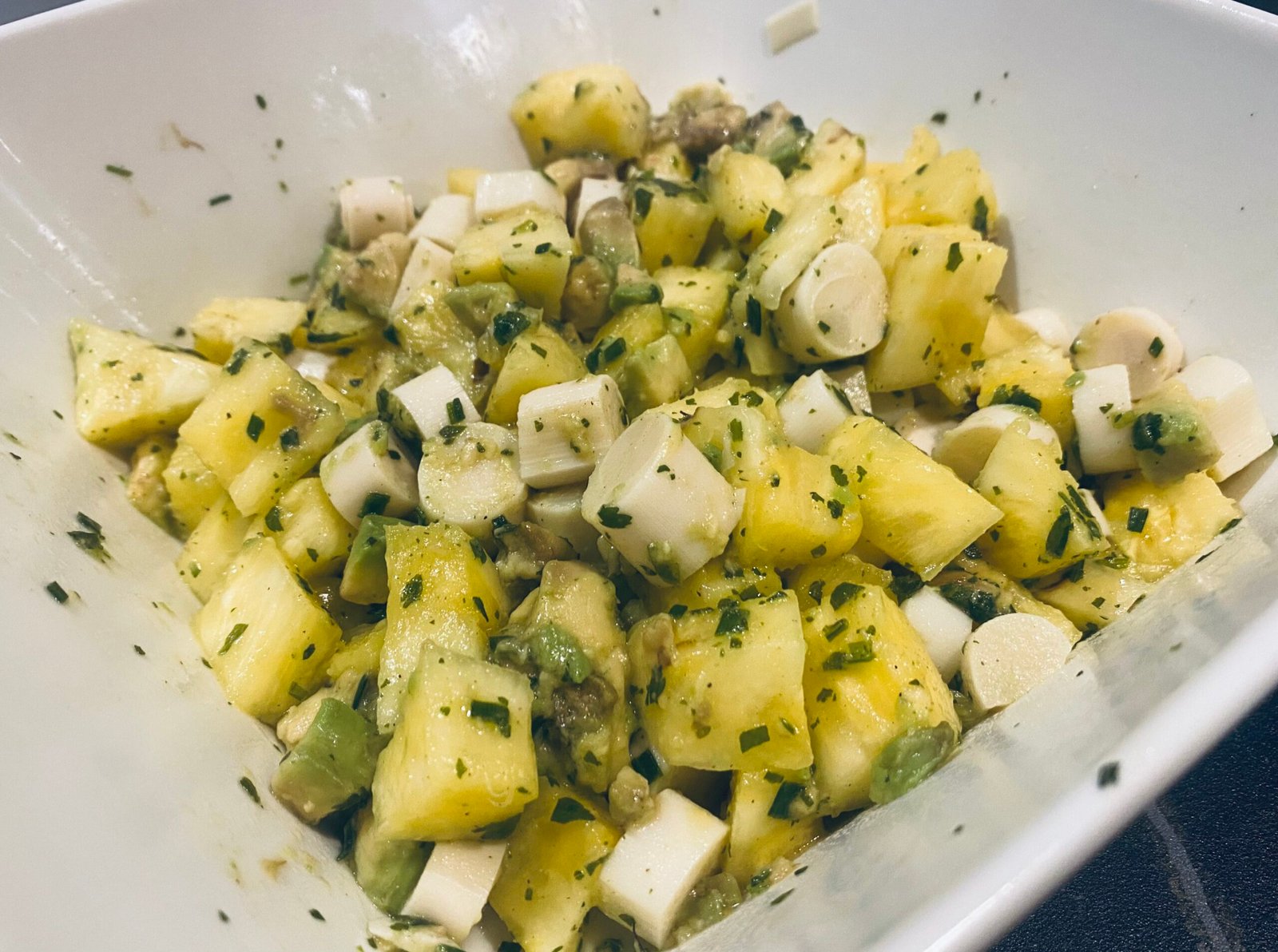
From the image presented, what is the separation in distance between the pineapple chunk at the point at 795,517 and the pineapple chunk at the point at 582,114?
1194 mm

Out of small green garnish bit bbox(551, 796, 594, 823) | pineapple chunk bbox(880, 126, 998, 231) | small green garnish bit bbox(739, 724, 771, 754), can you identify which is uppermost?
pineapple chunk bbox(880, 126, 998, 231)

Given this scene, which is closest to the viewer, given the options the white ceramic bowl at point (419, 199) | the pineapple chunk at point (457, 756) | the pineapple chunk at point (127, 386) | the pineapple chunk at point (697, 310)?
the white ceramic bowl at point (419, 199)

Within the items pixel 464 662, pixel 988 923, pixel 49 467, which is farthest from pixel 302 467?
pixel 988 923

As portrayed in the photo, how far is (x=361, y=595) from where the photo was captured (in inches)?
62.4

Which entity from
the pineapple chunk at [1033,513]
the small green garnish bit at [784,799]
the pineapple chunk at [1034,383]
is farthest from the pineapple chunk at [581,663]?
the pineapple chunk at [1034,383]

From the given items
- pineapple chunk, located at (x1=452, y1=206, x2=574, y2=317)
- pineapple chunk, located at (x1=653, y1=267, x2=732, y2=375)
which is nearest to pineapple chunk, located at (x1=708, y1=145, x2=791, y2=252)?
pineapple chunk, located at (x1=653, y1=267, x2=732, y2=375)

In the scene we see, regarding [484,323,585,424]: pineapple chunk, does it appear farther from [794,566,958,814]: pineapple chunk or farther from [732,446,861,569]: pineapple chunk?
[794,566,958,814]: pineapple chunk

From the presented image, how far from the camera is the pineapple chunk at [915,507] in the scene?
1417 millimetres

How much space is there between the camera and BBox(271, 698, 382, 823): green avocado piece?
1.30 metres

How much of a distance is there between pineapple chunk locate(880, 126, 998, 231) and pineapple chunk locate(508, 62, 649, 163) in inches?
28.2

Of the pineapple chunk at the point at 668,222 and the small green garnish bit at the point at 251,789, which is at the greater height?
the pineapple chunk at the point at 668,222

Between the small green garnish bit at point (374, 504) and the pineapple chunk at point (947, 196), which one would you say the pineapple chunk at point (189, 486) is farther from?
the pineapple chunk at point (947, 196)

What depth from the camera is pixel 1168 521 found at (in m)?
1.47

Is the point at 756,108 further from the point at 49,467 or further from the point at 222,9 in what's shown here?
the point at 49,467
